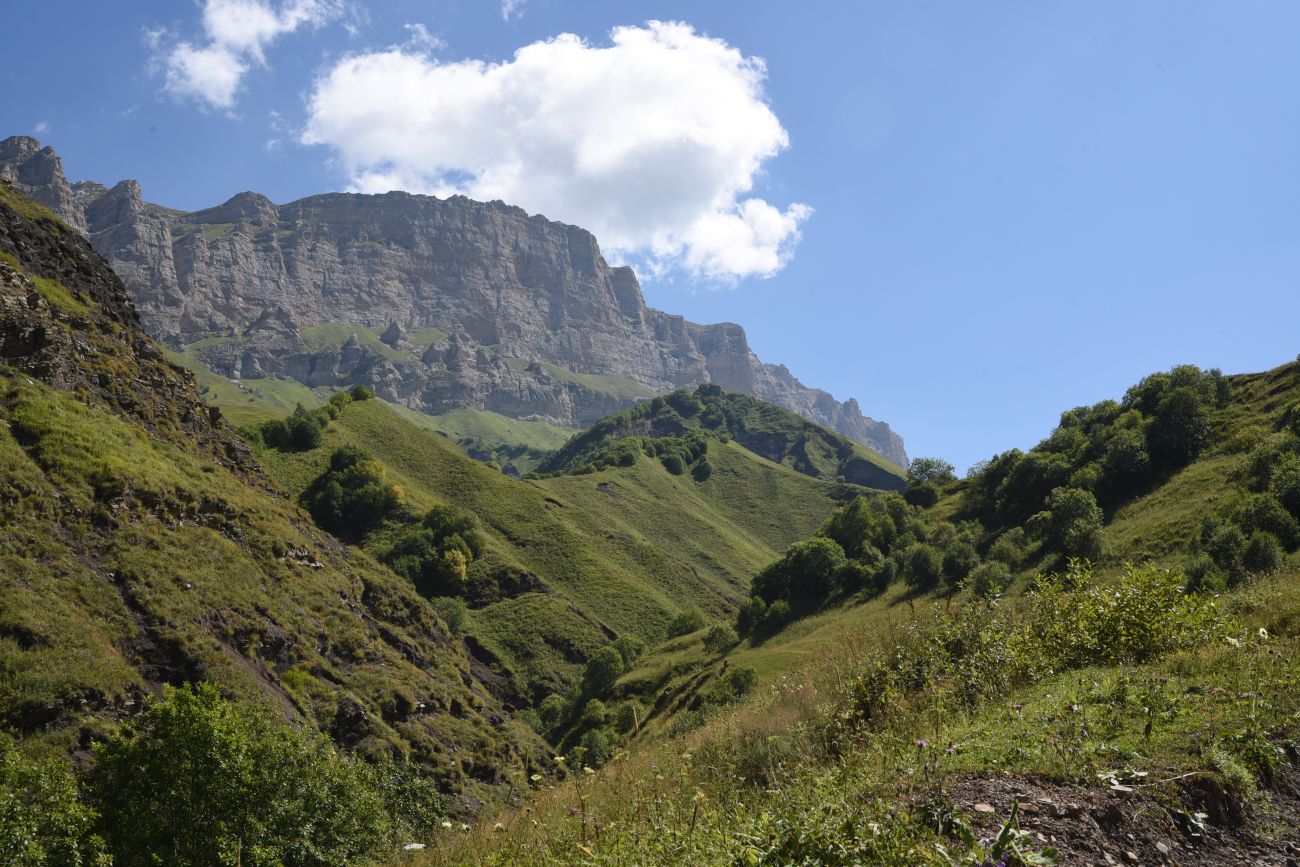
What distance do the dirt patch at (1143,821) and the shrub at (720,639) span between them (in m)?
81.0

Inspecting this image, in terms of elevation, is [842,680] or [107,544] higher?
[842,680]

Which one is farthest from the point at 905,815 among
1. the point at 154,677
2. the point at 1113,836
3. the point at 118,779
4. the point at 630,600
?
the point at 630,600

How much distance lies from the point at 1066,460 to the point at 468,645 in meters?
73.1

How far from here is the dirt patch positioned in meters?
5.80

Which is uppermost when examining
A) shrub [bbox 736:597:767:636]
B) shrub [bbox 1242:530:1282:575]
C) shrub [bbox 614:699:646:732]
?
shrub [bbox 1242:530:1282:575]

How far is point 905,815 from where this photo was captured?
563 centimetres

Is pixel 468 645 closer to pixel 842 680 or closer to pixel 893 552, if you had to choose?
pixel 893 552

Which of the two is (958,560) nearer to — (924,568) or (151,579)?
(924,568)

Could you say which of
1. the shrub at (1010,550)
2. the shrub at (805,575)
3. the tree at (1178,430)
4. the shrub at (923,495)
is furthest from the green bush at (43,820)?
the shrub at (923,495)

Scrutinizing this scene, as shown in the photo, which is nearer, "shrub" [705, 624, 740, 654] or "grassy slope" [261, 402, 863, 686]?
"shrub" [705, 624, 740, 654]

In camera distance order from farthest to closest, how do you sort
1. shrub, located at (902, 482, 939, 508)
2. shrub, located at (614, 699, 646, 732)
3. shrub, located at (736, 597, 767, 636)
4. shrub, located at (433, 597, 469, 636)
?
shrub, located at (902, 482, 939, 508) < shrub, located at (736, 597, 767, 636) < shrub, located at (433, 597, 469, 636) < shrub, located at (614, 699, 646, 732)

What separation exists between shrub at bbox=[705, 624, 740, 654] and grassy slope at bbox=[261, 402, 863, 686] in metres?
16.1

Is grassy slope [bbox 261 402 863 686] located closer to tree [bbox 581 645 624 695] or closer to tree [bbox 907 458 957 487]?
tree [bbox 581 645 624 695]

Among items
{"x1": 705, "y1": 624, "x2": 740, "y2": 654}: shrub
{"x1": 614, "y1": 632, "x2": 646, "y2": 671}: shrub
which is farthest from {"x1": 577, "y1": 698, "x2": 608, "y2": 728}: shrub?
{"x1": 705, "y1": 624, "x2": 740, "y2": 654}: shrub
